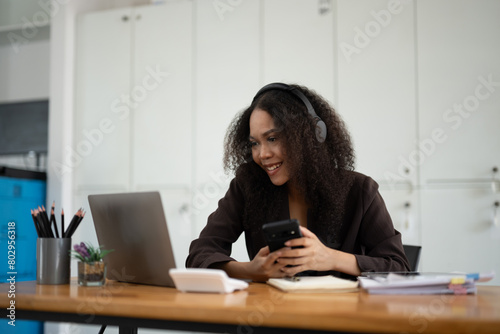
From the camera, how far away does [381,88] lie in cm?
296

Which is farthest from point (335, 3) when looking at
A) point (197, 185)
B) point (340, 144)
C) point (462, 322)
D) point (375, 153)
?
point (462, 322)

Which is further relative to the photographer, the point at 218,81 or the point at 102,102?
the point at 102,102

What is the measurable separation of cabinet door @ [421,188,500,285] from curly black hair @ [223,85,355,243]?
4.18 ft

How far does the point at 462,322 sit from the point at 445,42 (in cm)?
240

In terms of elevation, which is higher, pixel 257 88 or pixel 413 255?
pixel 257 88

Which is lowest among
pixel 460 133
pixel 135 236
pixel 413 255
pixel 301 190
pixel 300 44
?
pixel 413 255

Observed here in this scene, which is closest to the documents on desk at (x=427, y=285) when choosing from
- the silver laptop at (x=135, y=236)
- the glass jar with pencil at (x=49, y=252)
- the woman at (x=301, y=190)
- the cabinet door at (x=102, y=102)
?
the woman at (x=301, y=190)

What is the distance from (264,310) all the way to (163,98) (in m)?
2.69

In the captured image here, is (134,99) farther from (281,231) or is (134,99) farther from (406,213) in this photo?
(281,231)

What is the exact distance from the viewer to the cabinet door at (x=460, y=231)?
2701 millimetres

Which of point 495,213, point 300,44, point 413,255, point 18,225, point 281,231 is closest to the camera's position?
point 281,231

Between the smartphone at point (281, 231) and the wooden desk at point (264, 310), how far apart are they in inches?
4.8

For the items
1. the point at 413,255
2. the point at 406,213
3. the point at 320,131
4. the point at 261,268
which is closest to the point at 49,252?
the point at 261,268

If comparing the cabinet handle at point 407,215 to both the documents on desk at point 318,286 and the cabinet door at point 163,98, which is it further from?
the documents on desk at point 318,286
